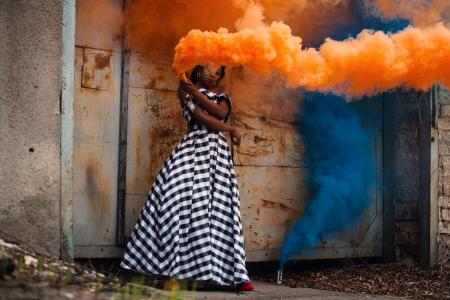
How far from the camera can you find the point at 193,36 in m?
6.02

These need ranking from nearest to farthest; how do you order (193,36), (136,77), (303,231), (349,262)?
(193,36) → (136,77) → (303,231) → (349,262)

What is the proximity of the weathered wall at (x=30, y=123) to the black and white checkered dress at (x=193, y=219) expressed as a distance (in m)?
0.86

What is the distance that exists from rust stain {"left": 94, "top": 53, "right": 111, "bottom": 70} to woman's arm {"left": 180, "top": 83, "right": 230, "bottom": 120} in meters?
0.78

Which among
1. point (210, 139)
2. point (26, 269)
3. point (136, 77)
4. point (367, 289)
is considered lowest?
point (367, 289)

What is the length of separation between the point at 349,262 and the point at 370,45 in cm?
247

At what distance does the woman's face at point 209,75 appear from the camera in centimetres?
628

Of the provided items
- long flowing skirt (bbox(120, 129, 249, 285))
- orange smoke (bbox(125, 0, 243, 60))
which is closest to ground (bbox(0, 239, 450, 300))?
long flowing skirt (bbox(120, 129, 249, 285))

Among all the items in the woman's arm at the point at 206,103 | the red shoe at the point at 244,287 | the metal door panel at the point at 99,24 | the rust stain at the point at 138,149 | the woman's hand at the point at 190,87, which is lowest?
the red shoe at the point at 244,287

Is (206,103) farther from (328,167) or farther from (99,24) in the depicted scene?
(328,167)

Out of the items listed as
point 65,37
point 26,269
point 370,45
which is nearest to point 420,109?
point 370,45

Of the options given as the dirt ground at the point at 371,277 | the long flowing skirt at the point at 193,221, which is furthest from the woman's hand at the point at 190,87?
the dirt ground at the point at 371,277

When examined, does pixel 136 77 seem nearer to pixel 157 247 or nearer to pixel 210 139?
pixel 210 139

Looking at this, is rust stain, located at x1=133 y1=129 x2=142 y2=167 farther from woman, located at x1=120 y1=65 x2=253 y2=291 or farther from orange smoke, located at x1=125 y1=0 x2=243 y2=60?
orange smoke, located at x1=125 y1=0 x2=243 y2=60

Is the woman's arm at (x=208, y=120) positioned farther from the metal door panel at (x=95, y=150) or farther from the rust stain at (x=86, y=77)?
the rust stain at (x=86, y=77)
